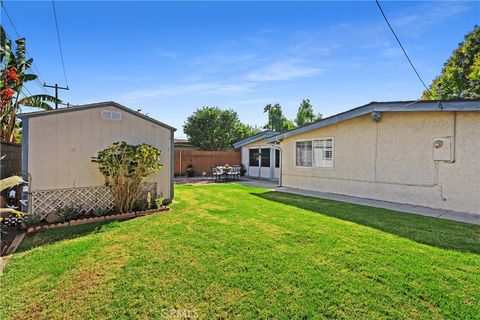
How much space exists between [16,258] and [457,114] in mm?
11733

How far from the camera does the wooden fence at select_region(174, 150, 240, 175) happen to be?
2127cm

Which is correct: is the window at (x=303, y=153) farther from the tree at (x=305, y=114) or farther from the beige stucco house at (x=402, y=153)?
the tree at (x=305, y=114)

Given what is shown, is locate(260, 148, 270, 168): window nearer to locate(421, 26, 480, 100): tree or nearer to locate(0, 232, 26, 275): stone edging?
locate(0, 232, 26, 275): stone edging

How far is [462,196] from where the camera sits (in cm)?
805

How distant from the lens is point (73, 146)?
7195 millimetres

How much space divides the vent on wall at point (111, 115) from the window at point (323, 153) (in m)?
8.85

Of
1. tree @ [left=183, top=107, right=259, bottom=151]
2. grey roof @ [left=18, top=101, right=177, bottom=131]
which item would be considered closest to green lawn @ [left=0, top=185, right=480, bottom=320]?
grey roof @ [left=18, top=101, right=177, bottom=131]

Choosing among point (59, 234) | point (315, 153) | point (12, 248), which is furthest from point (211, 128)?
point (12, 248)

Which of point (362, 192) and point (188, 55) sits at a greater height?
point (188, 55)

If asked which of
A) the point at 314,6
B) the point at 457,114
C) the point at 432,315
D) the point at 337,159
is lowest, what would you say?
the point at 432,315

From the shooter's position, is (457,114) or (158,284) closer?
(158,284)

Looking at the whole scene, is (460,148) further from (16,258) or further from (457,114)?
(16,258)

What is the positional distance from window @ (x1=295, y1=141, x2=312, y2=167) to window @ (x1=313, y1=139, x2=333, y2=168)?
1.20ft

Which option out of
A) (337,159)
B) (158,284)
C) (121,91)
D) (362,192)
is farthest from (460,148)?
(121,91)
